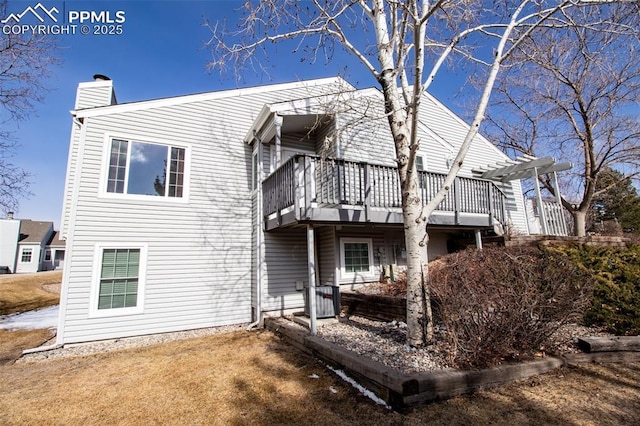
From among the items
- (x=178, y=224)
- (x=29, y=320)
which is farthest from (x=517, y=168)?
(x=29, y=320)

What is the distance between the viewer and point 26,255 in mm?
33250

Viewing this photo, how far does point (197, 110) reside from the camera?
9234mm

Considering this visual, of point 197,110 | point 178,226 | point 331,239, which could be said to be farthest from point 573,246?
point 197,110

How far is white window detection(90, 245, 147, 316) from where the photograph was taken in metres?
7.39

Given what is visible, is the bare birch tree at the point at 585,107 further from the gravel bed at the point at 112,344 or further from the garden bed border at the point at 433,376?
the gravel bed at the point at 112,344

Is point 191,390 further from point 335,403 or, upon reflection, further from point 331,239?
point 331,239

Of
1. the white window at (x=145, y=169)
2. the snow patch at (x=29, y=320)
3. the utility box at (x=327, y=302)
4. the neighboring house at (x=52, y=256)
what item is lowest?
the snow patch at (x=29, y=320)

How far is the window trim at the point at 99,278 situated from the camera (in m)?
7.31

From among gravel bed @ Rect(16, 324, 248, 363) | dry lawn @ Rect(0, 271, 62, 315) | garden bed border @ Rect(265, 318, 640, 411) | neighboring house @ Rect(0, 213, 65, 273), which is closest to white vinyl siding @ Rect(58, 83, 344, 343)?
gravel bed @ Rect(16, 324, 248, 363)

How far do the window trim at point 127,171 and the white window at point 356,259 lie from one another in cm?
471

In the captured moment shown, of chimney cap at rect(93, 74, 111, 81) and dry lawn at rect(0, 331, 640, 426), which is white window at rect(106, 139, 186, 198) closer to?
chimney cap at rect(93, 74, 111, 81)

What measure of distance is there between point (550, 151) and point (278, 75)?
16653mm

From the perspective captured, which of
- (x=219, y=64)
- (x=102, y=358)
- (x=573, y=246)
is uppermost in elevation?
(x=219, y=64)

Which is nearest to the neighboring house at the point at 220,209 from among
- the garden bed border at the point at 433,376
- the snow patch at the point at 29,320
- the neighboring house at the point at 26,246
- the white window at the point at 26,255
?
the garden bed border at the point at 433,376
